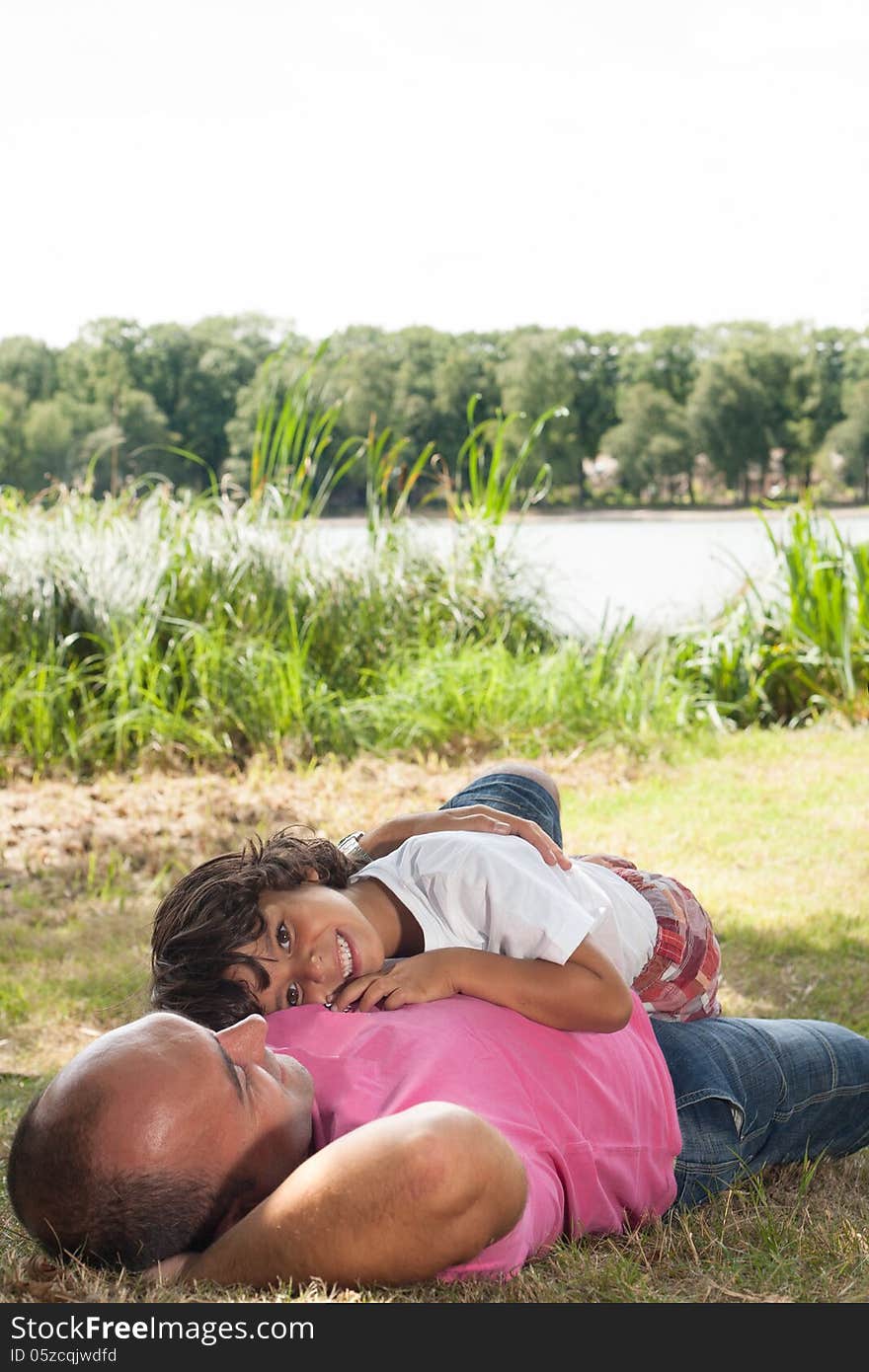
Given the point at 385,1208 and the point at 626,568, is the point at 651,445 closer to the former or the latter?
the point at 626,568

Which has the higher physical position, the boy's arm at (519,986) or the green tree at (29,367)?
the green tree at (29,367)

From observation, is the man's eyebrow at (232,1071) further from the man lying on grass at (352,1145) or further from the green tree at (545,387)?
the green tree at (545,387)

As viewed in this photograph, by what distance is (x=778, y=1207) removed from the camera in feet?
6.75

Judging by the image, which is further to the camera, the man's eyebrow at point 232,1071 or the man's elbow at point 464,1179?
the man's eyebrow at point 232,1071

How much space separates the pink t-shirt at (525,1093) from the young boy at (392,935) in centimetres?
5

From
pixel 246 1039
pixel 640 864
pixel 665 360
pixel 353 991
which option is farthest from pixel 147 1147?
pixel 665 360

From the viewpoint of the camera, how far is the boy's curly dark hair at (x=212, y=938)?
1.84 m

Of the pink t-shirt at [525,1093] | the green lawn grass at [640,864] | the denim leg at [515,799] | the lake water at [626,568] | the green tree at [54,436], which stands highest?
the green tree at [54,436]

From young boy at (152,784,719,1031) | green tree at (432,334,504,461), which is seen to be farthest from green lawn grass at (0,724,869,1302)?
green tree at (432,334,504,461)

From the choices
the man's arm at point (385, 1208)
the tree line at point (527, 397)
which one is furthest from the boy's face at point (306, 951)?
the tree line at point (527, 397)

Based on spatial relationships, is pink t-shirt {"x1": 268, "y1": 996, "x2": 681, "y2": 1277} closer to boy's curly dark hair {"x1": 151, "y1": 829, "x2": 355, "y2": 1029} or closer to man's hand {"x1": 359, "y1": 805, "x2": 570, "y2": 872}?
boy's curly dark hair {"x1": 151, "y1": 829, "x2": 355, "y2": 1029}
